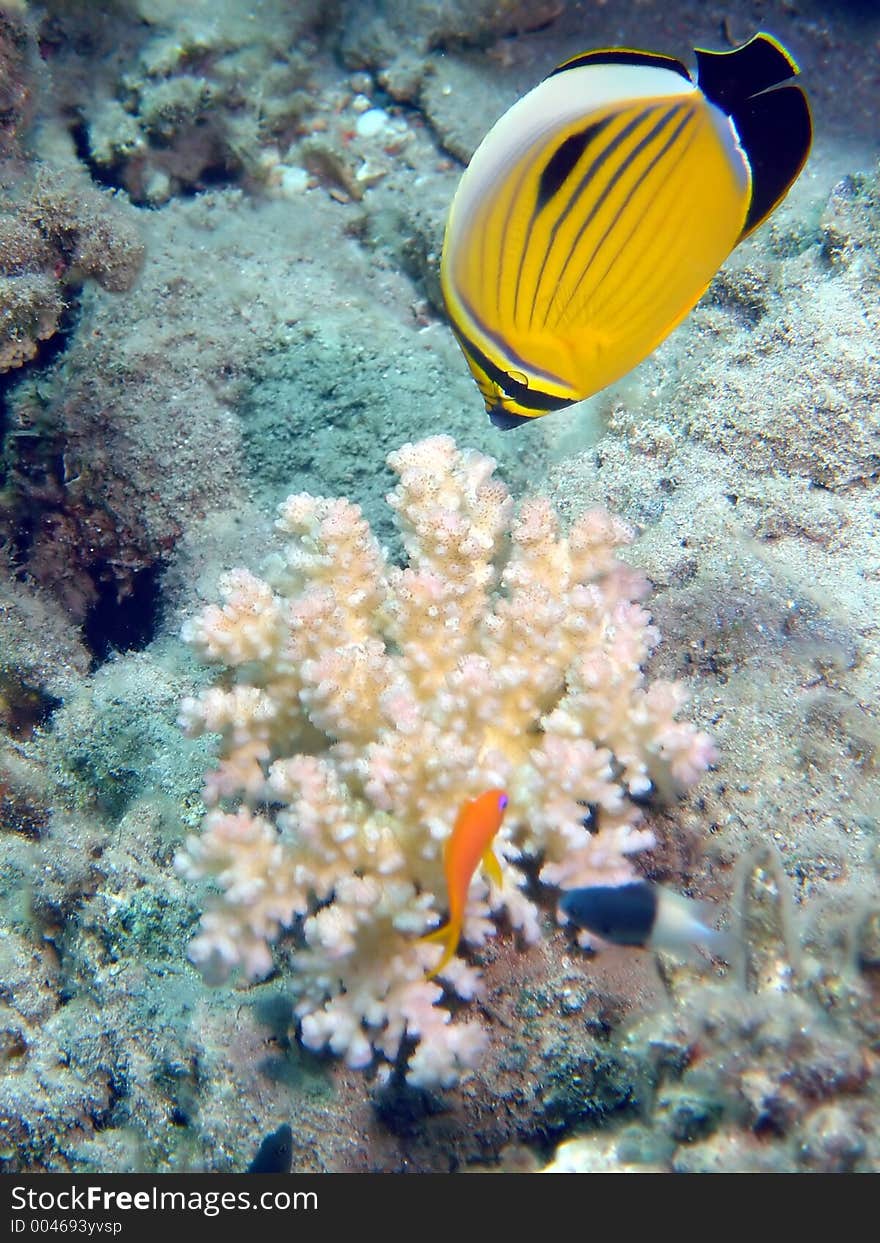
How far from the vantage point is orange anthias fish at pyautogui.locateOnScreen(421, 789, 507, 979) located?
149 centimetres

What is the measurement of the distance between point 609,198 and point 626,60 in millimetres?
256

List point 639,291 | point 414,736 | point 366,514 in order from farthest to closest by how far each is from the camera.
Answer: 1. point 366,514
2. point 414,736
3. point 639,291

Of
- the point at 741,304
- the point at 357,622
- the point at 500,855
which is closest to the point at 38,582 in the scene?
the point at 357,622

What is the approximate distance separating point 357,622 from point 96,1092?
180cm

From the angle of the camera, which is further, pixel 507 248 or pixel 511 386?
pixel 511 386

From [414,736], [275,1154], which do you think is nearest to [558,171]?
[414,736]

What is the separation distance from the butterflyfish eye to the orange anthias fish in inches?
35.2

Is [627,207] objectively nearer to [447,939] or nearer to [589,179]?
[589,179]

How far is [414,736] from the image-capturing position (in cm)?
186

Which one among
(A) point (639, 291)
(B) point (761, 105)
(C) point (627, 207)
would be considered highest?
(B) point (761, 105)

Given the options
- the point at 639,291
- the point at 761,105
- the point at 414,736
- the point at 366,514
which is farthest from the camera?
the point at 366,514

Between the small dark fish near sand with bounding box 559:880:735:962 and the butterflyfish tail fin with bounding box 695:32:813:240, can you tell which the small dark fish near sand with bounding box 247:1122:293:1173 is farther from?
the butterflyfish tail fin with bounding box 695:32:813:240

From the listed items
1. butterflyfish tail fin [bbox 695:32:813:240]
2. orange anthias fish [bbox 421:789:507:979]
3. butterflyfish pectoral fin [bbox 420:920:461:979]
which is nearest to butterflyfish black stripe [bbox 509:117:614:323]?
butterflyfish tail fin [bbox 695:32:813:240]

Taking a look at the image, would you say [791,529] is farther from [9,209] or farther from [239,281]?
[9,209]
